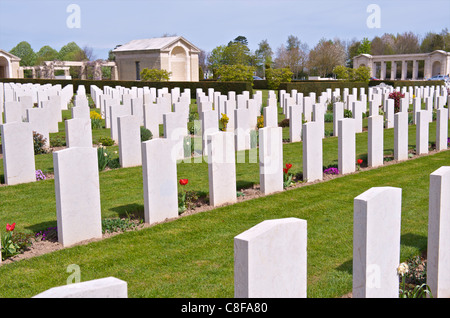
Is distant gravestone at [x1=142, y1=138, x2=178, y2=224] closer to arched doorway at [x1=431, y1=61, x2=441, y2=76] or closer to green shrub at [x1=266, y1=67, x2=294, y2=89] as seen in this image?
green shrub at [x1=266, y1=67, x2=294, y2=89]

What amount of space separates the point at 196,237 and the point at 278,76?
100 ft

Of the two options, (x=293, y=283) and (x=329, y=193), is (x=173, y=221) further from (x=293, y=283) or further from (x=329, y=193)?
(x=293, y=283)

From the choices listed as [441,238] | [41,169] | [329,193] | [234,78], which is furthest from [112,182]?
[234,78]

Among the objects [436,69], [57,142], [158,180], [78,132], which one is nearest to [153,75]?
[57,142]

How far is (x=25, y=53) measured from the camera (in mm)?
92562

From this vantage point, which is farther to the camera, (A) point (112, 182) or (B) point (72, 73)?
(B) point (72, 73)

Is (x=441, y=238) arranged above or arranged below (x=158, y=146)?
below

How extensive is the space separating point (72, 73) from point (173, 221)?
6679 cm


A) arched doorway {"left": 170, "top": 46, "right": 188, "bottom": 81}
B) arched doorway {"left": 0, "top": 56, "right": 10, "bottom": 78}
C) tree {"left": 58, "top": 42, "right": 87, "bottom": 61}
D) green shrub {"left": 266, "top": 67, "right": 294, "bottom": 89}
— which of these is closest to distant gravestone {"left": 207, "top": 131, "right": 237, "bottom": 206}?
green shrub {"left": 266, "top": 67, "right": 294, "bottom": 89}

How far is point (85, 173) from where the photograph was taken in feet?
18.4

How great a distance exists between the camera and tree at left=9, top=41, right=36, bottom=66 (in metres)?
87.4

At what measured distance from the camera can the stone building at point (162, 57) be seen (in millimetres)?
43500

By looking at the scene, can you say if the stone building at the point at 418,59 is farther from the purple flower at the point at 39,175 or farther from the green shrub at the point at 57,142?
the purple flower at the point at 39,175

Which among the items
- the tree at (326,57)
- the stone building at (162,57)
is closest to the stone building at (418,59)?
the tree at (326,57)
